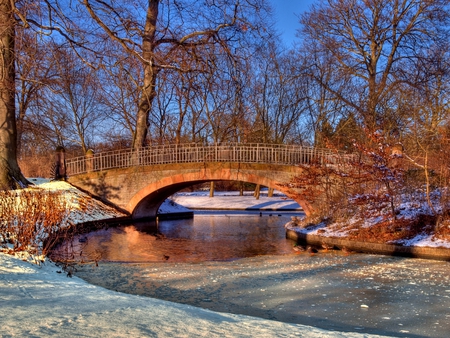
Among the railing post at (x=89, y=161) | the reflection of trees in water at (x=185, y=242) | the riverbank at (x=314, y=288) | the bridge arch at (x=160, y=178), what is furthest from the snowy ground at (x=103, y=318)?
the railing post at (x=89, y=161)

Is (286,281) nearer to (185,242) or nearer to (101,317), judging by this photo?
(101,317)

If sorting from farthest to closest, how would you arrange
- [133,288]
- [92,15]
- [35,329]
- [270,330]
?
[92,15] → [133,288] → [270,330] → [35,329]

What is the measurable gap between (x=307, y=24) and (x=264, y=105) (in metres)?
7.68

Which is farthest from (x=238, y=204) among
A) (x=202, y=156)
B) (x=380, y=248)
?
(x=380, y=248)

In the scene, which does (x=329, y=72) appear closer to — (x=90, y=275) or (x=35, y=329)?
(x=90, y=275)

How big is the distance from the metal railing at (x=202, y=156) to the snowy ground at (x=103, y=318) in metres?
10.6

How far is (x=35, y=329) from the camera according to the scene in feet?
9.99

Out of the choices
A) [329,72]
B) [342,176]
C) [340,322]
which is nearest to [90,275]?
[340,322]

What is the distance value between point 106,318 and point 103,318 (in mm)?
23

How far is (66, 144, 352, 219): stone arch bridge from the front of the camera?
15523 millimetres

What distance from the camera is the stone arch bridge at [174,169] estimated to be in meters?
15.5

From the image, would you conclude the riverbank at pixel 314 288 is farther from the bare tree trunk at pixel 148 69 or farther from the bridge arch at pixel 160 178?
the bridge arch at pixel 160 178

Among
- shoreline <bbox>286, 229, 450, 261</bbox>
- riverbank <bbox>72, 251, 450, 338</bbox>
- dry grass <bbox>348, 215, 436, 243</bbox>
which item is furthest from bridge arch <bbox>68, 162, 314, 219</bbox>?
riverbank <bbox>72, 251, 450, 338</bbox>

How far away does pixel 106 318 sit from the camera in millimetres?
3496
